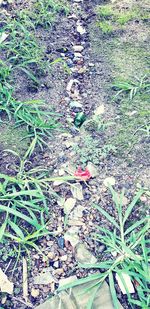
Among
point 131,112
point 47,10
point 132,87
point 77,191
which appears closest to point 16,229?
point 77,191

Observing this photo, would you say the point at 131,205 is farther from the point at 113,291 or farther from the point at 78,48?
the point at 78,48

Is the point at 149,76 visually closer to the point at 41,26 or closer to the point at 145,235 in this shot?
the point at 41,26

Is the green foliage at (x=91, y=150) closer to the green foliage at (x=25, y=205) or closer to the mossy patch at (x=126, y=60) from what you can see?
the mossy patch at (x=126, y=60)

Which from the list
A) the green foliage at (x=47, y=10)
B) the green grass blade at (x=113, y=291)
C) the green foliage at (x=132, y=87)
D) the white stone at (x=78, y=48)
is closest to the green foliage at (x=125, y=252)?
the green grass blade at (x=113, y=291)

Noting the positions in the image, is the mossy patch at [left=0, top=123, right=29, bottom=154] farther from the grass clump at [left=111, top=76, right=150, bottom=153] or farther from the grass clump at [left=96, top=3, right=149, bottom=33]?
the grass clump at [left=96, top=3, right=149, bottom=33]

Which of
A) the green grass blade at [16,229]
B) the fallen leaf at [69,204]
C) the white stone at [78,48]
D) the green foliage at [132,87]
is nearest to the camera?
the green grass blade at [16,229]

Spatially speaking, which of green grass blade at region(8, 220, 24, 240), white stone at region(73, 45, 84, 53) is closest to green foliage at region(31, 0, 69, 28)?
white stone at region(73, 45, 84, 53)

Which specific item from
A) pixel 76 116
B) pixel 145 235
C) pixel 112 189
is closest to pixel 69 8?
pixel 76 116
